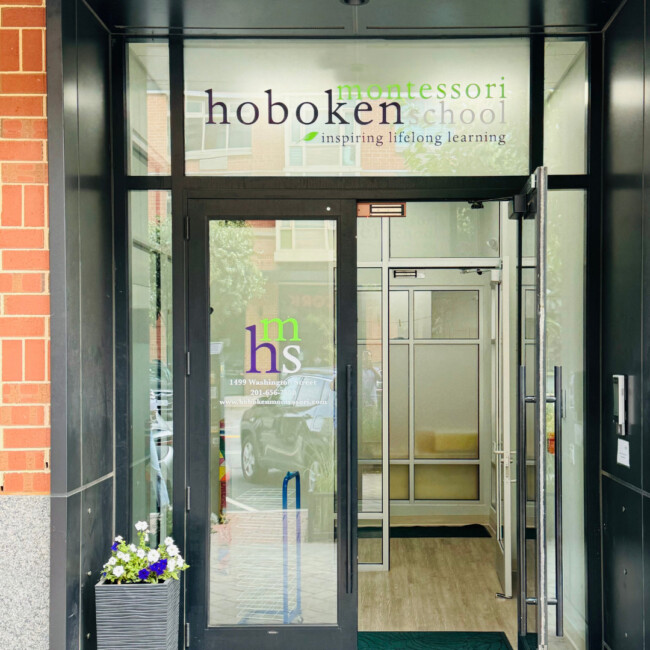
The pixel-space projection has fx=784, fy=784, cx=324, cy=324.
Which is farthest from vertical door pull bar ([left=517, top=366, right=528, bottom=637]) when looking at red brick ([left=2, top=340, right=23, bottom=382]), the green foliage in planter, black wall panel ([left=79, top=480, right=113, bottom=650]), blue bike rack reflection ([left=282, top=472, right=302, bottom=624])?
red brick ([left=2, top=340, right=23, bottom=382])

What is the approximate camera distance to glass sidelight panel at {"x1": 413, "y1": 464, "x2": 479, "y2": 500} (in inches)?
297

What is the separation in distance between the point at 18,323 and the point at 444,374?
501cm

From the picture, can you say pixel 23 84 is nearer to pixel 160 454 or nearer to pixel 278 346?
pixel 278 346

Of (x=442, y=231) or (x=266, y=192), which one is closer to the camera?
(x=266, y=192)

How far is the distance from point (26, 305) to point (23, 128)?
2.37 feet

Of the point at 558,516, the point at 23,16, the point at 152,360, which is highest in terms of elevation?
the point at 23,16

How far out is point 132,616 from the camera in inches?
128

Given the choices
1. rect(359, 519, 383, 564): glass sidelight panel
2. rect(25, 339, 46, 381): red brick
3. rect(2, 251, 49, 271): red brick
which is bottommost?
rect(359, 519, 383, 564): glass sidelight panel

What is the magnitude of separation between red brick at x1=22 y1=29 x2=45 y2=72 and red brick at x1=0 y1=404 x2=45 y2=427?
4.51ft

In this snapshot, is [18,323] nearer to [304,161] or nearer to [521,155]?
[304,161]

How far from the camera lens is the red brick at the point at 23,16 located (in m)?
3.18

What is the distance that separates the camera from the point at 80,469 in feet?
10.7

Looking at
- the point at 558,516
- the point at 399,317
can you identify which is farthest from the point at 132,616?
the point at 399,317

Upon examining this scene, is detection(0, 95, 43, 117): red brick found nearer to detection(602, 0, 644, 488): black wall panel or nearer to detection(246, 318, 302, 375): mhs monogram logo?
detection(246, 318, 302, 375): mhs monogram logo
